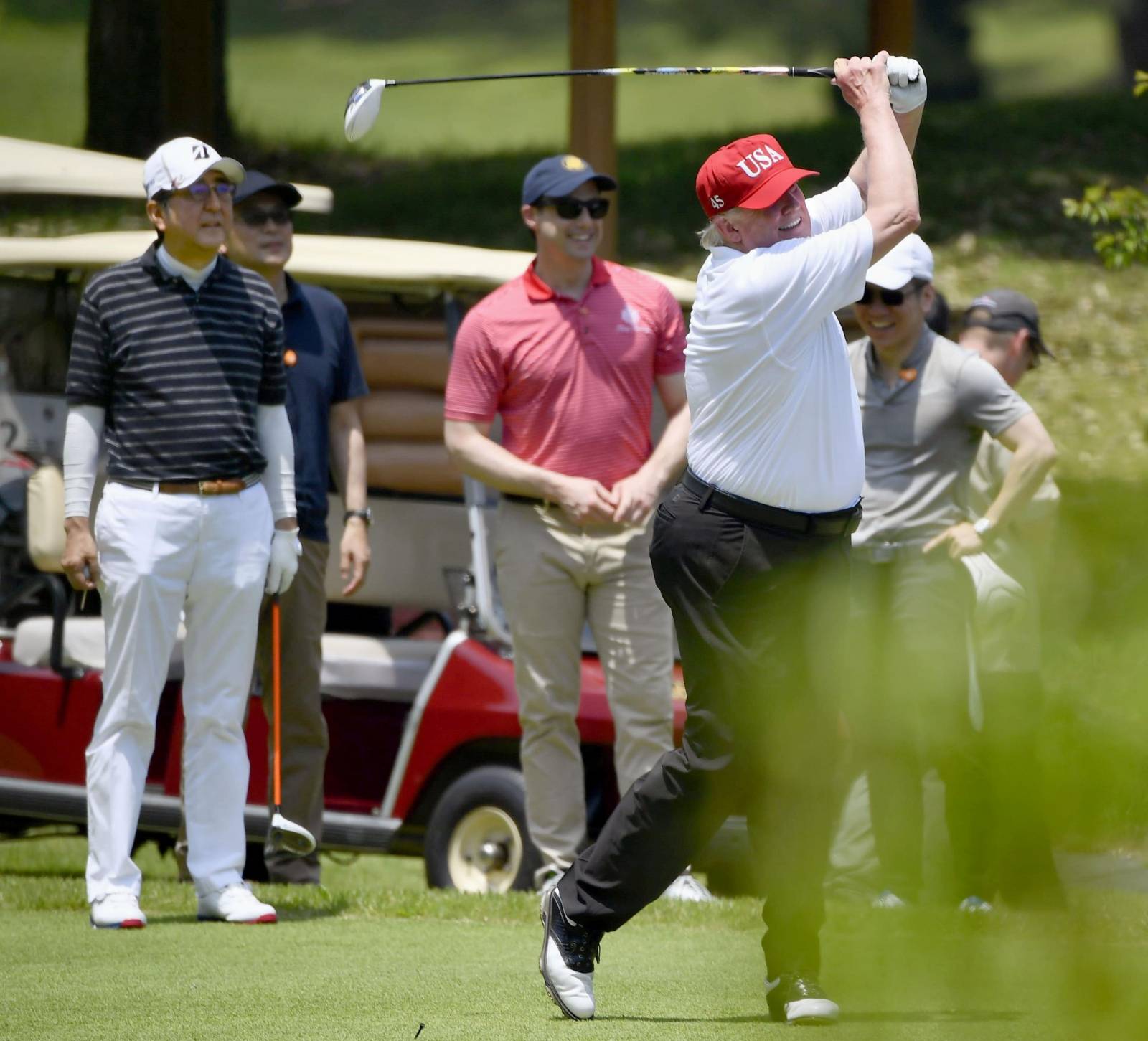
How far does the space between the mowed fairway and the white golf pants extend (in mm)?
227

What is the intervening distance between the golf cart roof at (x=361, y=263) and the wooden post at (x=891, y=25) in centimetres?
725

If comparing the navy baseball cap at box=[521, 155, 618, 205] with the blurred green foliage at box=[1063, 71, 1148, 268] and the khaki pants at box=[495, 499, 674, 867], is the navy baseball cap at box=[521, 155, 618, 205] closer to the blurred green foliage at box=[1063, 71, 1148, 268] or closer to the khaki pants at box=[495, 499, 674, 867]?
the khaki pants at box=[495, 499, 674, 867]

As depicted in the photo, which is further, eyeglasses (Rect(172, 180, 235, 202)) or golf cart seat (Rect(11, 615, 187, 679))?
golf cart seat (Rect(11, 615, 187, 679))

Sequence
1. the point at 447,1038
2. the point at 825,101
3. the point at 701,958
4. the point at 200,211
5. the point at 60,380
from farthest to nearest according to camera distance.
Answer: the point at 825,101 → the point at 60,380 → the point at 200,211 → the point at 701,958 → the point at 447,1038

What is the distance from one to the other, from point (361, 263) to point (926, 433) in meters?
2.13

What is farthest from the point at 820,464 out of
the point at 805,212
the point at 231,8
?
the point at 231,8

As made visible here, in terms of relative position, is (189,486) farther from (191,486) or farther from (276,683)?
(276,683)

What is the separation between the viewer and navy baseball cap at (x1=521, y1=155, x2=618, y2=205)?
548 cm

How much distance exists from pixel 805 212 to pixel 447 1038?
1556 mm

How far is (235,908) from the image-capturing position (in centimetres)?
463

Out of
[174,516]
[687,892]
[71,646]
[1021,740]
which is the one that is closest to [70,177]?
[71,646]

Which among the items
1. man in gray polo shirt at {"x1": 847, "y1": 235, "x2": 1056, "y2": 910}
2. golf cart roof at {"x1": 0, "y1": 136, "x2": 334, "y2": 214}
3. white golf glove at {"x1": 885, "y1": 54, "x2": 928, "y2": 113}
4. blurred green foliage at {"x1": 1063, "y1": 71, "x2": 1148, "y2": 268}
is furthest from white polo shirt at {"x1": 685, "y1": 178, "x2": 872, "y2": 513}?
golf cart roof at {"x1": 0, "y1": 136, "x2": 334, "y2": 214}

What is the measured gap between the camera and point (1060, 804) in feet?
3.15

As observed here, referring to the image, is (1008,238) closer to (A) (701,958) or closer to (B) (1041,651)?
(A) (701,958)
